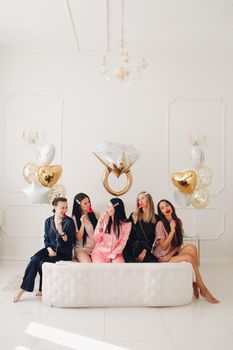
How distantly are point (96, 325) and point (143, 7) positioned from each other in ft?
13.6

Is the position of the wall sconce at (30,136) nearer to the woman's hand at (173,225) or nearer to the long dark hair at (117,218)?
the long dark hair at (117,218)

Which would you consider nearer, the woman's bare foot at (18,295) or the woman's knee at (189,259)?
the woman's bare foot at (18,295)

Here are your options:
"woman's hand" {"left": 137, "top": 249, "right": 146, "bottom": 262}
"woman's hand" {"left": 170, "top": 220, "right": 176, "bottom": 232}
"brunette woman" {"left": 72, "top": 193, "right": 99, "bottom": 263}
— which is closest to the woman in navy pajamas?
"brunette woman" {"left": 72, "top": 193, "right": 99, "bottom": 263}

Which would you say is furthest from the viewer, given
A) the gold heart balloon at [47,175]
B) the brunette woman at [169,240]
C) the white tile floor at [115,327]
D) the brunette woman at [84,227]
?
the gold heart balloon at [47,175]

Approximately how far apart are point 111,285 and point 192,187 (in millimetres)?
1930

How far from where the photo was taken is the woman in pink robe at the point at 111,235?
16.6ft

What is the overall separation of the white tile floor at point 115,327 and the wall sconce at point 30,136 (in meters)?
3.24

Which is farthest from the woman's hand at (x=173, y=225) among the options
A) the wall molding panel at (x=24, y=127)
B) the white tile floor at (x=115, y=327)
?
the wall molding panel at (x=24, y=127)

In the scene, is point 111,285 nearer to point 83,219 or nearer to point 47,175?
point 83,219

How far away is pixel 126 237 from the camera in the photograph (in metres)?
5.14

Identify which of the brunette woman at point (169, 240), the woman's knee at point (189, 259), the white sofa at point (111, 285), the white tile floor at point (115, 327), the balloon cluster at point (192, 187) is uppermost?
the balloon cluster at point (192, 187)

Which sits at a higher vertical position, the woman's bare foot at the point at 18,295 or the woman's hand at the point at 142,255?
the woman's hand at the point at 142,255

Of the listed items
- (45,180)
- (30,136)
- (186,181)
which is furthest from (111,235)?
(30,136)

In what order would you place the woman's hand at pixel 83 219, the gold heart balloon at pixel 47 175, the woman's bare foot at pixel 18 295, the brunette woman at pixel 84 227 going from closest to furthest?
the woman's bare foot at pixel 18 295 → the brunette woman at pixel 84 227 → the woman's hand at pixel 83 219 → the gold heart balloon at pixel 47 175
